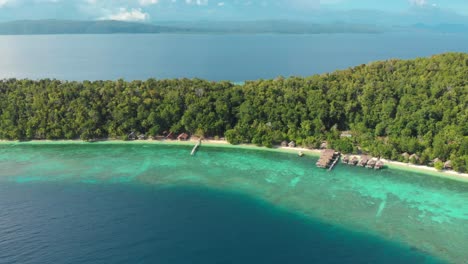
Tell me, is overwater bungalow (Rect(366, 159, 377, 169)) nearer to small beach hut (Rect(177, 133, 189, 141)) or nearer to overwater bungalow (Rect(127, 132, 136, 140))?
small beach hut (Rect(177, 133, 189, 141))

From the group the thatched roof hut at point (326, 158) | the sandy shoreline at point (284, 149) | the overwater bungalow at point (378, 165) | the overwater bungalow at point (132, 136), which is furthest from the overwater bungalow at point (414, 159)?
the overwater bungalow at point (132, 136)

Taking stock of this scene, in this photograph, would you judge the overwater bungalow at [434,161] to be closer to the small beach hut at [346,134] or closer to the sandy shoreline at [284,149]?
the sandy shoreline at [284,149]

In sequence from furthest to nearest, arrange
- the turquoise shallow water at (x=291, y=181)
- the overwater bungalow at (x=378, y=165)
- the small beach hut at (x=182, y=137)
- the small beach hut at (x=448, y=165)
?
the small beach hut at (x=182, y=137), the overwater bungalow at (x=378, y=165), the small beach hut at (x=448, y=165), the turquoise shallow water at (x=291, y=181)

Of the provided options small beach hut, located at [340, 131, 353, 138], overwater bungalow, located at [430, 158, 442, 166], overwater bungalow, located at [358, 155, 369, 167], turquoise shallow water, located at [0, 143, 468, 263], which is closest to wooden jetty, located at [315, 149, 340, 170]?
turquoise shallow water, located at [0, 143, 468, 263]

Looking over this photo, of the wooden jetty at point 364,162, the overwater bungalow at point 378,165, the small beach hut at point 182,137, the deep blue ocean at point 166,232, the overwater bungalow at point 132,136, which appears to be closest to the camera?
the deep blue ocean at point 166,232

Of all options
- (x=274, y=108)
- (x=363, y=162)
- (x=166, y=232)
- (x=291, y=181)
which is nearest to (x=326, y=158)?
(x=363, y=162)

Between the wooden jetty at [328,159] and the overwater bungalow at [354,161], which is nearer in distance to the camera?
the wooden jetty at [328,159]

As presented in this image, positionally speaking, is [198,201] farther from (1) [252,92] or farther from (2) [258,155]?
(1) [252,92]

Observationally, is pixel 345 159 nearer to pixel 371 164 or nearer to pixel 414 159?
pixel 371 164
